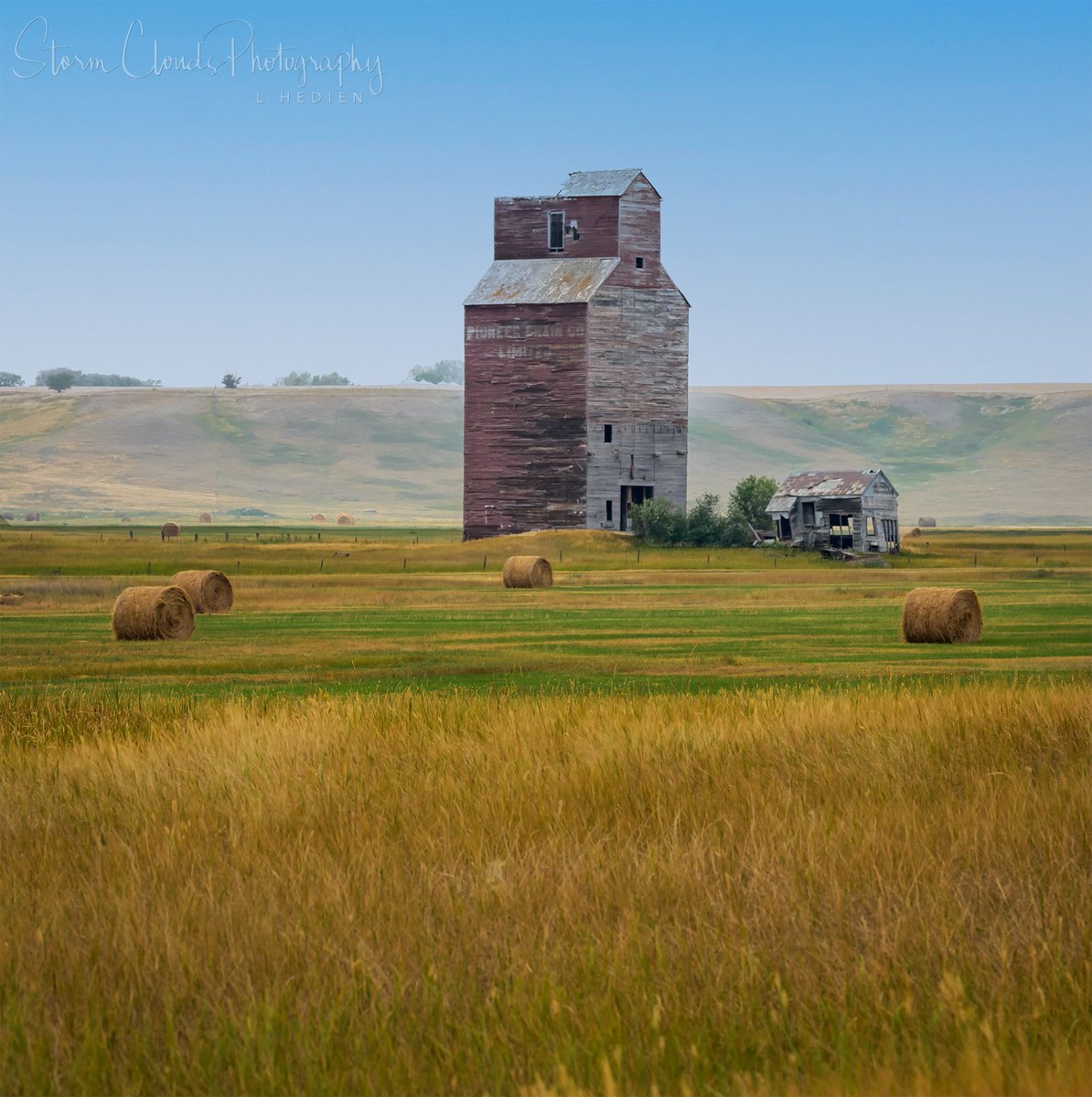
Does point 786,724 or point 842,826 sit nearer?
point 842,826

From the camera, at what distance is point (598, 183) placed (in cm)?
7100

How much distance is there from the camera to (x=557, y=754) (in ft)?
41.7

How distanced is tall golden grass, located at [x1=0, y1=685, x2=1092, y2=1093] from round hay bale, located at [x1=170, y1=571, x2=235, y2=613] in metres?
23.5

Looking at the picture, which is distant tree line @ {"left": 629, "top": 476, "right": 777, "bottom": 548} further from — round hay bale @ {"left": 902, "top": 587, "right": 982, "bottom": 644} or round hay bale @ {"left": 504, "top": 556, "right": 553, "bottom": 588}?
round hay bale @ {"left": 902, "top": 587, "right": 982, "bottom": 644}

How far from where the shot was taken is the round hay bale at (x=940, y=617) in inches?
1163

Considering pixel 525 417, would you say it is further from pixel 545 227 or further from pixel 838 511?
pixel 838 511

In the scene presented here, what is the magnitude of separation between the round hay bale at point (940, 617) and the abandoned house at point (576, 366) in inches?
1508

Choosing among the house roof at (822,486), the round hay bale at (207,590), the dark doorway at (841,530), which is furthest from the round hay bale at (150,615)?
the dark doorway at (841,530)

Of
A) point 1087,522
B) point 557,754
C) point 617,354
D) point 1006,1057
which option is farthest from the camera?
point 1087,522

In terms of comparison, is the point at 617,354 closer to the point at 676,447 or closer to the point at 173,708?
the point at 676,447

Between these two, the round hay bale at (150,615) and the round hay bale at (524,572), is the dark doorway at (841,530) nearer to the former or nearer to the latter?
the round hay bale at (524,572)

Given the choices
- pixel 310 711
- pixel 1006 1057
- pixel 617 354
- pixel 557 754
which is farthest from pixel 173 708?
pixel 617 354

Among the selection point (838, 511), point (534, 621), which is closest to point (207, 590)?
point (534, 621)

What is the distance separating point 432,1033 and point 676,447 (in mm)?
64629
